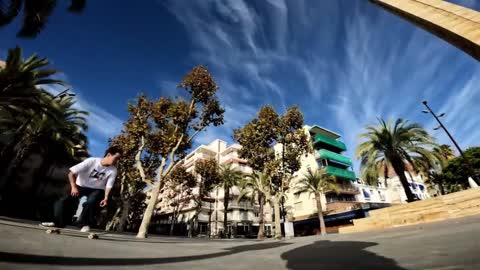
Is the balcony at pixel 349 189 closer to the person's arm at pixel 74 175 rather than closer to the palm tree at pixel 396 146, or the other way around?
the palm tree at pixel 396 146

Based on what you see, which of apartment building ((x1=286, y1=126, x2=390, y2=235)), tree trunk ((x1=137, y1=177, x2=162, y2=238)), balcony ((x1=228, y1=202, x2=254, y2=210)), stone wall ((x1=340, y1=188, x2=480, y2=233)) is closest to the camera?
stone wall ((x1=340, y1=188, x2=480, y2=233))

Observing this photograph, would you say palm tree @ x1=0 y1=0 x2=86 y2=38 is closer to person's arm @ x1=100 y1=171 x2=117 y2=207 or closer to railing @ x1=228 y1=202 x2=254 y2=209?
person's arm @ x1=100 y1=171 x2=117 y2=207

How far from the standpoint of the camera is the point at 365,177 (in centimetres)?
1936

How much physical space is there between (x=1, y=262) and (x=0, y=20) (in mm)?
11055

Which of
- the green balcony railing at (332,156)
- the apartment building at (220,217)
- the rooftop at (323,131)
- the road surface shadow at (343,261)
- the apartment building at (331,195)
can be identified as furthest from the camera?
the rooftop at (323,131)

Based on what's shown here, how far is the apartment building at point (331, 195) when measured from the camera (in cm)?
3625

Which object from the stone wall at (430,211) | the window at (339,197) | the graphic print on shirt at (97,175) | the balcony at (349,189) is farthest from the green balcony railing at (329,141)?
the graphic print on shirt at (97,175)

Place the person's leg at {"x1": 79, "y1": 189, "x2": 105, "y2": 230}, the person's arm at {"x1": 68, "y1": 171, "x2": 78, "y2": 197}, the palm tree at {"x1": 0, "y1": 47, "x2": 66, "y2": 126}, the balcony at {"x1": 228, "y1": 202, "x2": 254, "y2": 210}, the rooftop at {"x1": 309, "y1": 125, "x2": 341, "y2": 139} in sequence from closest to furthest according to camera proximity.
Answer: the person's arm at {"x1": 68, "y1": 171, "x2": 78, "y2": 197}, the person's leg at {"x1": 79, "y1": 189, "x2": 105, "y2": 230}, the palm tree at {"x1": 0, "y1": 47, "x2": 66, "y2": 126}, the rooftop at {"x1": 309, "y1": 125, "x2": 341, "y2": 139}, the balcony at {"x1": 228, "y1": 202, "x2": 254, "y2": 210}

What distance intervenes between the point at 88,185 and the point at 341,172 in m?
46.9

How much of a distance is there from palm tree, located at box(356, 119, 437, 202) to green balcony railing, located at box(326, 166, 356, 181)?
25319mm

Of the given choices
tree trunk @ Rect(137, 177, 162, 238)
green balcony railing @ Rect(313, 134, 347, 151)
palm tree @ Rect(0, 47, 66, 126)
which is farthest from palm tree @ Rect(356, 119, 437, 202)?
green balcony railing @ Rect(313, 134, 347, 151)

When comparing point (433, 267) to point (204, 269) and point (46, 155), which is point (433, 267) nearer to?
point (204, 269)

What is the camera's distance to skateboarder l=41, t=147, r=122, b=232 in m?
4.77

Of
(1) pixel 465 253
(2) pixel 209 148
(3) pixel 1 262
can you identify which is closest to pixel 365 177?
(1) pixel 465 253
